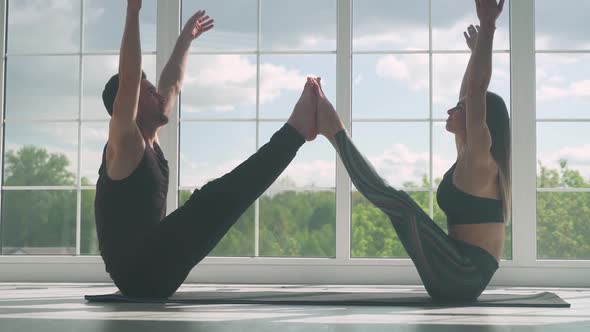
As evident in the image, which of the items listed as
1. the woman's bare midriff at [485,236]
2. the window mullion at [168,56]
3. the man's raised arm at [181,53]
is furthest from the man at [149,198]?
the window mullion at [168,56]

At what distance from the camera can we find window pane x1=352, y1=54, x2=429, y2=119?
16.3 feet

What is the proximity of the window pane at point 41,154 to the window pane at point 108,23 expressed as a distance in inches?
23.7

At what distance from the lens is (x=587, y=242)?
4.93m

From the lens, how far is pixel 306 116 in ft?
10.7

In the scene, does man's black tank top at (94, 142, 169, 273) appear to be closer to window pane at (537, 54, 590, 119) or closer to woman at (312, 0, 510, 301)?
woman at (312, 0, 510, 301)

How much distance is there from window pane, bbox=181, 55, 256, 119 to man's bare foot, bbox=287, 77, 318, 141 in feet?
5.56

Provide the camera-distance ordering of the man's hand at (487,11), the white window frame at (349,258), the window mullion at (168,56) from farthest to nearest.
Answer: the window mullion at (168,56)
the white window frame at (349,258)
the man's hand at (487,11)

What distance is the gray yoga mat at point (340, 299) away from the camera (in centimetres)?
326

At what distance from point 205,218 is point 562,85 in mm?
2978

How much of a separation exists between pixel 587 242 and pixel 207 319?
3211 mm

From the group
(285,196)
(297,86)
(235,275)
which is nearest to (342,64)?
(297,86)

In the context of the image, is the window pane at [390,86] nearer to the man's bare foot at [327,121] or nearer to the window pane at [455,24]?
the window pane at [455,24]

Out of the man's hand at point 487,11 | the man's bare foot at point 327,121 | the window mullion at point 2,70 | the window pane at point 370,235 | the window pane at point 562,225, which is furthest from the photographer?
the window pane at point 370,235

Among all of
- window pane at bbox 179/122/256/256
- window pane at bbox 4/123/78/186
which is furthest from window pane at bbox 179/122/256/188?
window pane at bbox 4/123/78/186
